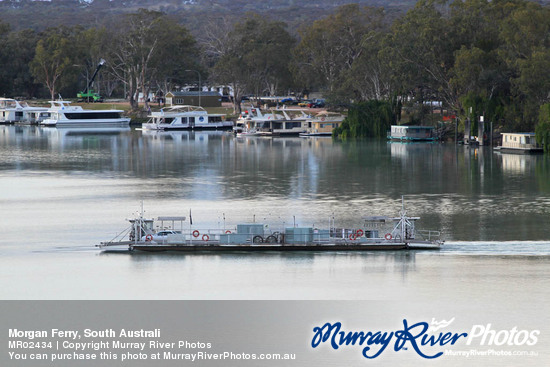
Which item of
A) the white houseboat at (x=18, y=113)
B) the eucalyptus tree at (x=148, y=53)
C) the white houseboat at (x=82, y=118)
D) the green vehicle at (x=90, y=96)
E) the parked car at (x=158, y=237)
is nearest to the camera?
the parked car at (x=158, y=237)

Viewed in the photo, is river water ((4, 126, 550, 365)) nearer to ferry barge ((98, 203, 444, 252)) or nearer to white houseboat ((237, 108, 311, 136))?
ferry barge ((98, 203, 444, 252))

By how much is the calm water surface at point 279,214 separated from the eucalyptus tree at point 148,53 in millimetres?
50428

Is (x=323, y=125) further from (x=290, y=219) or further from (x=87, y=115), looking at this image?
(x=290, y=219)

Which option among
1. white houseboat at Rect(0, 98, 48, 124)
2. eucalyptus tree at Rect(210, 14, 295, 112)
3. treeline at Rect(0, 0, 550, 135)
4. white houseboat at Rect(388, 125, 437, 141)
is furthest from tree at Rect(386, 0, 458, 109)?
white houseboat at Rect(0, 98, 48, 124)

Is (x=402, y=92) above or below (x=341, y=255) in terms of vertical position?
above

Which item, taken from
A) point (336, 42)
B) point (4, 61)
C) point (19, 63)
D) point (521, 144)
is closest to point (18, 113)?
point (4, 61)

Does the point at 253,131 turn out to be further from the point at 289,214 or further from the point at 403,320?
the point at 403,320

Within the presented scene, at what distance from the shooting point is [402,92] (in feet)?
284

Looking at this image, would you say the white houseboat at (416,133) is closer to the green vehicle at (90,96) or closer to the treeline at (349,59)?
the treeline at (349,59)

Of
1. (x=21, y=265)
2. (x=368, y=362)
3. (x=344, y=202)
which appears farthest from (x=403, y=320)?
(x=344, y=202)

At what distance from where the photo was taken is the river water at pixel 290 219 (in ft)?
85.5

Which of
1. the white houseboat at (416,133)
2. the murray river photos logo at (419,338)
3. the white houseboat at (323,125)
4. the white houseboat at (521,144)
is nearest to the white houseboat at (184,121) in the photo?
the white houseboat at (323,125)

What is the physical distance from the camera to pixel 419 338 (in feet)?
73.3

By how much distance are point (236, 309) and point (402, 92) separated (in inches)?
2535
